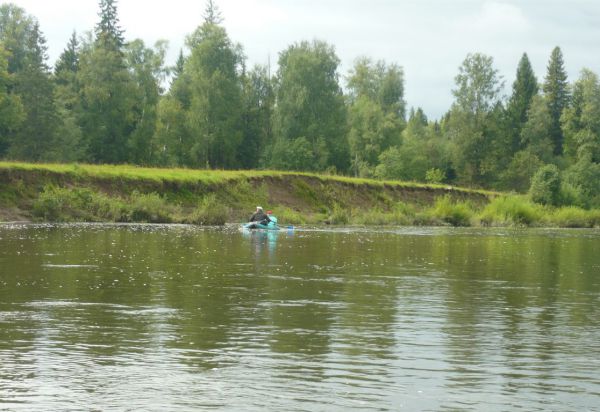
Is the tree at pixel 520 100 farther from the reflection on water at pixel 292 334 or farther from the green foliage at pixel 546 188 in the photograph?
the reflection on water at pixel 292 334

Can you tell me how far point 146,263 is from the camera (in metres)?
27.6

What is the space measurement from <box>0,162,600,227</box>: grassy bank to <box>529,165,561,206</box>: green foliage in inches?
53.6

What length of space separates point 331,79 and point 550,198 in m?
35.8

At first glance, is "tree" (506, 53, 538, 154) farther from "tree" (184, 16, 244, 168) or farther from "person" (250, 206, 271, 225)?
"person" (250, 206, 271, 225)

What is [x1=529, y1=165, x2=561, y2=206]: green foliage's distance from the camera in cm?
8381

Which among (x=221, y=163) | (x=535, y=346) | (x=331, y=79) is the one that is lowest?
(x=535, y=346)

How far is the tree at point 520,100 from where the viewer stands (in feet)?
431

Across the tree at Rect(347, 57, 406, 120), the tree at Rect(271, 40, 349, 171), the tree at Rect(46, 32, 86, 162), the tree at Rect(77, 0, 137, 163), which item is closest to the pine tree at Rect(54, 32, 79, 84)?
the tree at Rect(46, 32, 86, 162)

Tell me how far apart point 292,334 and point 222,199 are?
52227 millimetres

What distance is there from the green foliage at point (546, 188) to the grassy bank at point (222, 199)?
1.36m

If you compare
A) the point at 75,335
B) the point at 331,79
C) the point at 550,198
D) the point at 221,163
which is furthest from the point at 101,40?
the point at 75,335

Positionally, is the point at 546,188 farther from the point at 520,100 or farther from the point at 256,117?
the point at 520,100

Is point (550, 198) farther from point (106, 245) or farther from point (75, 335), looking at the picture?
point (75, 335)

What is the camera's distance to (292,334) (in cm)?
1487
